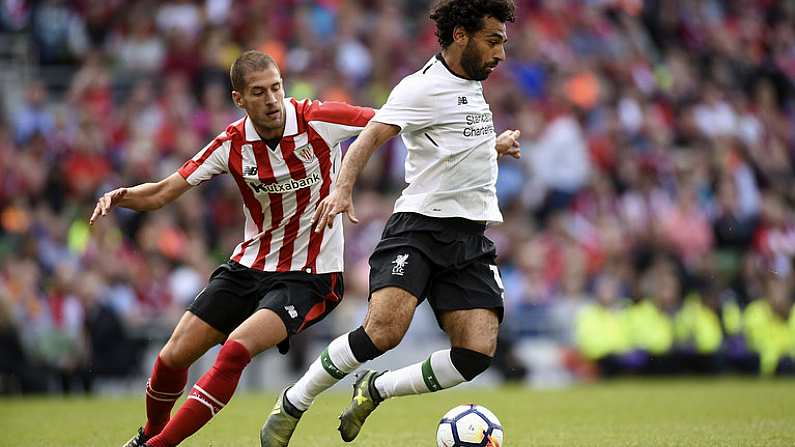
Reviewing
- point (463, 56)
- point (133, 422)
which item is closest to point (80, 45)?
point (133, 422)

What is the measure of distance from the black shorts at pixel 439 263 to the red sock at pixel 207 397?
0.83 m

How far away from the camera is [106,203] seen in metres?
7.32

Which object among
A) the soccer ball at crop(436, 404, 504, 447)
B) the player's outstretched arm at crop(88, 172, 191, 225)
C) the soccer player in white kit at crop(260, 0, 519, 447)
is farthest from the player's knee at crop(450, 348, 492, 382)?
the player's outstretched arm at crop(88, 172, 191, 225)

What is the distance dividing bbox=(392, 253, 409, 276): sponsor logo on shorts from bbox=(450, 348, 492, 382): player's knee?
0.52 metres

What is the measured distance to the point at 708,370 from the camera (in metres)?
15.9

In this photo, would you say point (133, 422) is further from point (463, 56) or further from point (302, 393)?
point (463, 56)

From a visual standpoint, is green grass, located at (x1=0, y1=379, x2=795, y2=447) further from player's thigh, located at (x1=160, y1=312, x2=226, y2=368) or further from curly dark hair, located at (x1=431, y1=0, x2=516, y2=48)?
curly dark hair, located at (x1=431, y1=0, x2=516, y2=48)

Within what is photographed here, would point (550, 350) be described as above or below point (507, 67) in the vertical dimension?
below

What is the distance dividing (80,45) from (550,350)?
25.8ft

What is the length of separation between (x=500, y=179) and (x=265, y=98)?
31.5ft

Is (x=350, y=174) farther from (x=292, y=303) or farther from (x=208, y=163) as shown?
(x=208, y=163)

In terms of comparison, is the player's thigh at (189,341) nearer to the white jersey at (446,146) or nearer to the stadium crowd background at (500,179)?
the white jersey at (446,146)

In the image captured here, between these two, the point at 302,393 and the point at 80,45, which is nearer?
the point at 302,393

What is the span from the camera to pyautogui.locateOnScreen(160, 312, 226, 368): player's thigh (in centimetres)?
737
